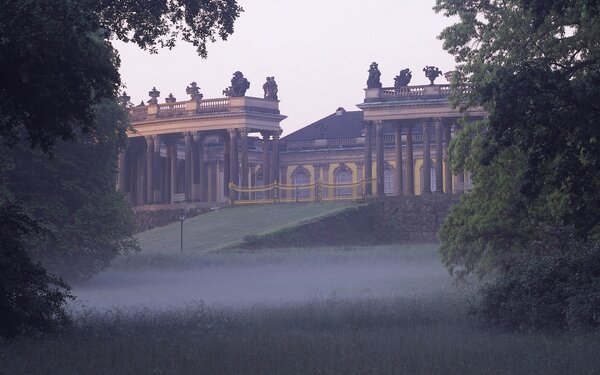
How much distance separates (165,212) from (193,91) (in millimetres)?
13452

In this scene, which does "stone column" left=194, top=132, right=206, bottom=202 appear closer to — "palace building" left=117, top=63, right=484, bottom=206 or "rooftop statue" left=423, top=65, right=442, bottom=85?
"palace building" left=117, top=63, right=484, bottom=206

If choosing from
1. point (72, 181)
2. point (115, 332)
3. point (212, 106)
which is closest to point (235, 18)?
point (115, 332)

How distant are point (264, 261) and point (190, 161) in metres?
39.3

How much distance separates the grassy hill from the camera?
73.0 metres

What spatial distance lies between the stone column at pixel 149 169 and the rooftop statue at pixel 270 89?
10514 millimetres

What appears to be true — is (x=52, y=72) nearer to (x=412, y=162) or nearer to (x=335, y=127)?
(x=412, y=162)

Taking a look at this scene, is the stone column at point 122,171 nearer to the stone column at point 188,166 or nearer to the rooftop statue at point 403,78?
the stone column at point 188,166

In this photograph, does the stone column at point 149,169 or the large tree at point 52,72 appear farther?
the stone column at point 149,169

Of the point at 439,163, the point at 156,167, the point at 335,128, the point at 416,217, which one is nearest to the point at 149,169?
the point at 156,167

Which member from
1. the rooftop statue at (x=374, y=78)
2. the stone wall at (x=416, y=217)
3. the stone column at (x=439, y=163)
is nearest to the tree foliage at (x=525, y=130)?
the stone wall at (x=416, y=217)

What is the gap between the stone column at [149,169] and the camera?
101062 mm

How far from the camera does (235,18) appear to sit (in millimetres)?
30031

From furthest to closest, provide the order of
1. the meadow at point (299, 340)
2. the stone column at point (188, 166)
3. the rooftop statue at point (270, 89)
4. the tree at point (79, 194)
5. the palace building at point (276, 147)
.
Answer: the rooftop statue at point (270, 89)
the stone column at point (188, 166)
the palace building at point (276, 147)
the tree at point (79, 194)
the meadow at point (299, 340)

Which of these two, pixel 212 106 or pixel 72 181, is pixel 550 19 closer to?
pixel 72 181
